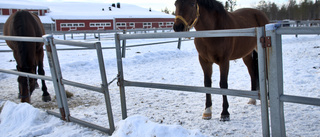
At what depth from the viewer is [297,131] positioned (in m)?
2.88

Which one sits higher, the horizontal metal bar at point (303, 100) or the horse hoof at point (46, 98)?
the horizontal metal bar at point (303, 100)

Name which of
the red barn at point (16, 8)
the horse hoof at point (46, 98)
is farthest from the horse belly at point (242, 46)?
the red barn at point (16, 8)

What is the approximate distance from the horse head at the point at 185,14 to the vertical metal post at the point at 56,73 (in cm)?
165

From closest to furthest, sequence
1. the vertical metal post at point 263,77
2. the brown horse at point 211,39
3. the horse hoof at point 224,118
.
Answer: the vertical metal post at point 263,77 → the brown horse at point 211,39 → the horse hoof at point 224,118

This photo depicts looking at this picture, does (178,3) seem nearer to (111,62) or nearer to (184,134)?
(184,134)

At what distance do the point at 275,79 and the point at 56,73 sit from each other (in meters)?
2.72

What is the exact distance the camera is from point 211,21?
362 centimetres

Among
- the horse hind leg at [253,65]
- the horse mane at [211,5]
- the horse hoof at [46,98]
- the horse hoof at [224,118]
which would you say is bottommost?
the horse hoof at [224,118]

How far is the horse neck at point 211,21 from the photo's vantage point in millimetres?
3574

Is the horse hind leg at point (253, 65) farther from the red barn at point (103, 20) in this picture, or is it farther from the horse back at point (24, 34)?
the red barn at point (103, 20)

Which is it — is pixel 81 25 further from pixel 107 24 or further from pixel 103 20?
pixel 107 24

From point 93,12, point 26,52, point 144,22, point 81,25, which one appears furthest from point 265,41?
point 93,12

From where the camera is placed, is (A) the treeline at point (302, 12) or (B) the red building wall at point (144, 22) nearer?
(B) the red building wall at point (144, 22)

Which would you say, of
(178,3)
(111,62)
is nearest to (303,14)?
(111,62)
